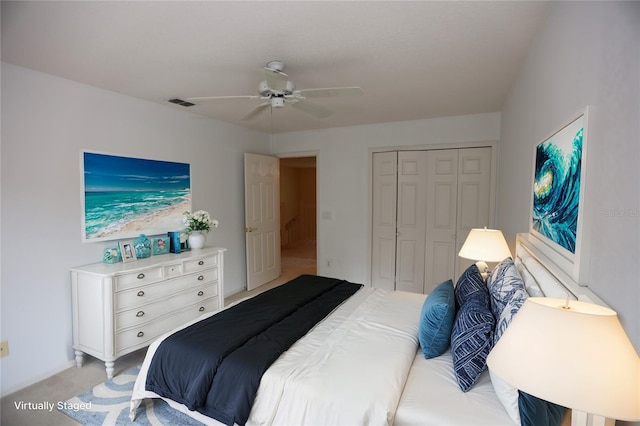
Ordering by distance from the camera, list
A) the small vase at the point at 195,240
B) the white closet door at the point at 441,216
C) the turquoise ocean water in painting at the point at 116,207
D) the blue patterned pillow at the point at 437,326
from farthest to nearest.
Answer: the white closet door at the point at 441,216, the small vase at the point at 195,240, the turquoise ocean water in painting at the point at 116,207, the blue patterned pillow at the point at 437,326

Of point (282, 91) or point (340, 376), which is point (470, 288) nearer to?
point (340, 376)

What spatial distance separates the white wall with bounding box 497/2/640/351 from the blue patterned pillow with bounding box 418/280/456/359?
713mm

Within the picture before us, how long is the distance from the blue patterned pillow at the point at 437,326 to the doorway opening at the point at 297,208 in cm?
576

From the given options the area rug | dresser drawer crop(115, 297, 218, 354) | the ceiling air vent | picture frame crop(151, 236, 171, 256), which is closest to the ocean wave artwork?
the area rug

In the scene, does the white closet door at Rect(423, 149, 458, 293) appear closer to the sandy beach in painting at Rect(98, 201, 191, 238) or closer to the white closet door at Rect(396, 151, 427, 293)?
the white closet door at Rect(396, 151, 427, 293)

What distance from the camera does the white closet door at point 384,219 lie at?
4.57 m

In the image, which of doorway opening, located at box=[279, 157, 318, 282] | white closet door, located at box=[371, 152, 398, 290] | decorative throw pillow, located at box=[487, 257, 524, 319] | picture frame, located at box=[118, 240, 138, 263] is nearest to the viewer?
decorative throw pillow, located at box=[487, 257, 524, 319]

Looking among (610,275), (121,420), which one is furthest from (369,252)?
(610,275)

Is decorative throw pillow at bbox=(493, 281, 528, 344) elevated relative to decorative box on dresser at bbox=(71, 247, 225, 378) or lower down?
elevated

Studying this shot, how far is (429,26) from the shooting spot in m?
1.88

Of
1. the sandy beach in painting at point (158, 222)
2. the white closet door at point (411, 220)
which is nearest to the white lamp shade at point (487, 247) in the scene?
the white closet door at point (411, 220)

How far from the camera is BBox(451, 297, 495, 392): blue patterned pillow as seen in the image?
1.44m

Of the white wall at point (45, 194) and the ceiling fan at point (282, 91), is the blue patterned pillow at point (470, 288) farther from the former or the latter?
the white wall at point (45, 194)

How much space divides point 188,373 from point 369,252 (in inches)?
130
